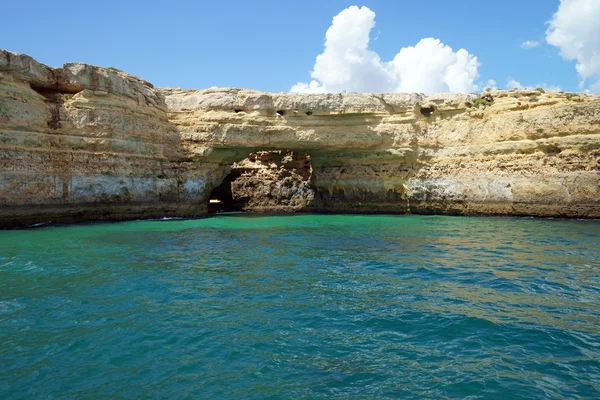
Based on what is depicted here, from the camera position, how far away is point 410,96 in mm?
24266

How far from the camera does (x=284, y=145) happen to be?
2498 centimetres

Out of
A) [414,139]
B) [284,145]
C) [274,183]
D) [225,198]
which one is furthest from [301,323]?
[225,198]

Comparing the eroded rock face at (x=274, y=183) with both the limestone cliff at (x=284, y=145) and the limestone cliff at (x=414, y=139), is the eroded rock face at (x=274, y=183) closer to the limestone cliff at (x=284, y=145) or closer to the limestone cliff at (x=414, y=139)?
the limestone cliff at (x=284, y=145)

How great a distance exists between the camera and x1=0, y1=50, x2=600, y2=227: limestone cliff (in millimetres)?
17750

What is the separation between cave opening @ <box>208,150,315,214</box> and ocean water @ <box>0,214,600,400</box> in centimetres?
1881

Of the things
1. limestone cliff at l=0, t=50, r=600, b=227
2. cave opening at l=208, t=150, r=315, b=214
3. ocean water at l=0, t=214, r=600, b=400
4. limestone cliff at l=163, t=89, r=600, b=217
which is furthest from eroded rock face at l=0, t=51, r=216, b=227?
cave opening at l=208, t=150, r=315, b=214

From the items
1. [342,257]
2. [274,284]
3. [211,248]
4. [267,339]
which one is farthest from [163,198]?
[267,339]

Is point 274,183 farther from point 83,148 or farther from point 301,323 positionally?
point 301,323

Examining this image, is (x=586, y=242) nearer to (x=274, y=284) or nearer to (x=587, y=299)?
(x=587, y=299)

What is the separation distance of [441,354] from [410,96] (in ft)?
69.4

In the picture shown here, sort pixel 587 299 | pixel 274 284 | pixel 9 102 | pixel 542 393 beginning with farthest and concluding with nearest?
pixel 9 102 < pixel 274 284 < pixel 587 299 < pixel 542 393

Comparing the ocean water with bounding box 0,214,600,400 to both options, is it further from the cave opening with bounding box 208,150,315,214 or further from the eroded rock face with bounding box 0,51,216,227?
the cave opening with bounding box 208,150,315,214

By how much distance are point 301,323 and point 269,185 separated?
25468 mm

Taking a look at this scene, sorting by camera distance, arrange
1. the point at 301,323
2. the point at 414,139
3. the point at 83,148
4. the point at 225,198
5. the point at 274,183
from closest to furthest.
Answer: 1. the point at 301,323
2. the point at 83,148
3. the point at 414,139
4. the point at 274,183
5. the point at 225,198
